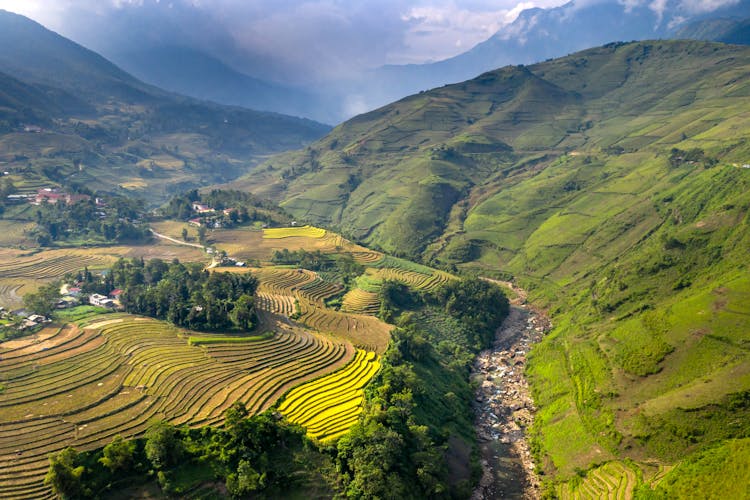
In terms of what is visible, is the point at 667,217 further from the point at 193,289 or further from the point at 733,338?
the point at 193,289

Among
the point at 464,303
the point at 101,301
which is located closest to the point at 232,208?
the point at 101,301

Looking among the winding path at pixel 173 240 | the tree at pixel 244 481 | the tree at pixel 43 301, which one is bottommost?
the tree at pixel 244 481

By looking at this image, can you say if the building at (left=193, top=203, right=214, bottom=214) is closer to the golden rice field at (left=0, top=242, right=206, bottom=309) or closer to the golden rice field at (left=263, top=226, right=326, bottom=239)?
the golden rice field at (left=0, top=242, right=206, bottom=309)

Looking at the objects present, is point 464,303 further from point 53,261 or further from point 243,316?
point 53,261

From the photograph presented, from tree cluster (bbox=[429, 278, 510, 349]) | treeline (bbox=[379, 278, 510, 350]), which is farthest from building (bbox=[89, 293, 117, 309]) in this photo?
tree cluster (bbox=[429, 278, 510, 349])

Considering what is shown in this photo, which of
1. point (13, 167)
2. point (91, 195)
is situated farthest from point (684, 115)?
point (13, 167)

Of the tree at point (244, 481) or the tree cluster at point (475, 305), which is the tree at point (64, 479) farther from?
the tree cluster at point (475, 305)

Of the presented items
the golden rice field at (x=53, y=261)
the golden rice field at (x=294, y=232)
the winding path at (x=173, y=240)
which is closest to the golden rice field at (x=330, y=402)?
the golden rice field at (x=53, y=261)
